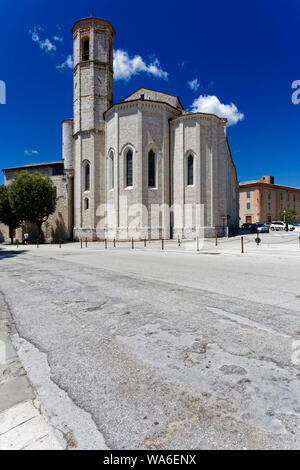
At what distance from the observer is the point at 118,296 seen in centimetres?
520

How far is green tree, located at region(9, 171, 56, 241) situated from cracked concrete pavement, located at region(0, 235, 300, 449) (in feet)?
92.9

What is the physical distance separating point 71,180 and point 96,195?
6.03 m

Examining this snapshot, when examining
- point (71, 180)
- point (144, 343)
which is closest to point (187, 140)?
point (71, 180)

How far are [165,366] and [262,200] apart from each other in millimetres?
74008

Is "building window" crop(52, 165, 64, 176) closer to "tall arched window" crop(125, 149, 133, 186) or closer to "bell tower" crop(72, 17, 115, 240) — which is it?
"bell tower" crop(72, 17, 115, 240)

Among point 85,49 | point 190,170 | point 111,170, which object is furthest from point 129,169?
point 85,49

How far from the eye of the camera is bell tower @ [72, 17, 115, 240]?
1209 inches

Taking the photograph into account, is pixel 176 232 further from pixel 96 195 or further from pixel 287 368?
pixel 287 368

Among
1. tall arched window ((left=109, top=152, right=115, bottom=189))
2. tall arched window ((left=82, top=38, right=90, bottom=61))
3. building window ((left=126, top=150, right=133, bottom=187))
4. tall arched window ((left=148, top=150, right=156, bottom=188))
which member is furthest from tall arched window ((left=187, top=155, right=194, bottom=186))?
tall arched window ((left=82, top=38, right=90, bottom=61))

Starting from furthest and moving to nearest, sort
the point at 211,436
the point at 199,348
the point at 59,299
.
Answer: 1. the point at 59,299
2. the point at 199,348
3. the point at 211,436

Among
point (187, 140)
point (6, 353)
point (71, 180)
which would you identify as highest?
point (187, 140)

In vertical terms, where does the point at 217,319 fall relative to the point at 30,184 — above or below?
below

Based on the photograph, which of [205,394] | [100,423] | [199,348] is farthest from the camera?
[199,348]

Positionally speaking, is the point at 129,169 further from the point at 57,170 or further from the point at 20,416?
the point at 20,416
